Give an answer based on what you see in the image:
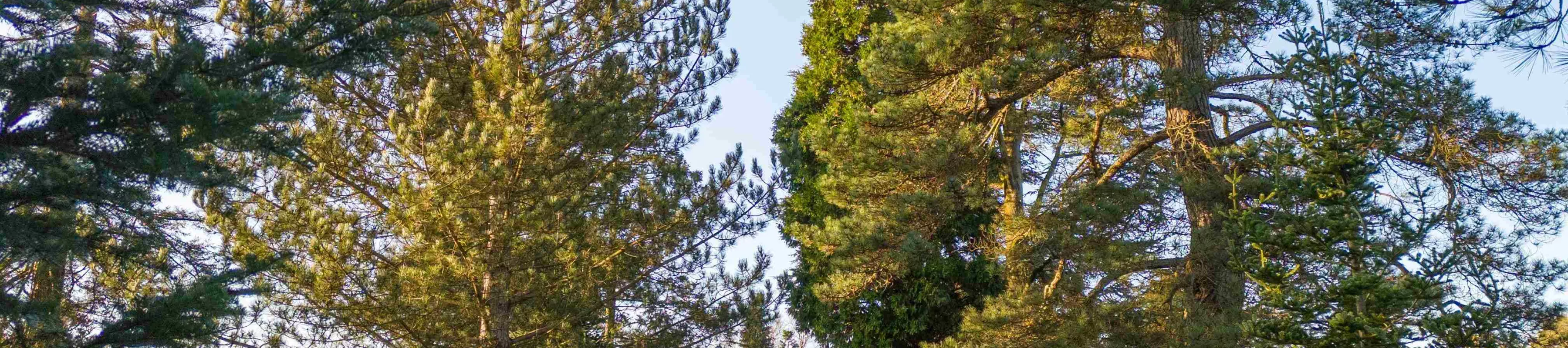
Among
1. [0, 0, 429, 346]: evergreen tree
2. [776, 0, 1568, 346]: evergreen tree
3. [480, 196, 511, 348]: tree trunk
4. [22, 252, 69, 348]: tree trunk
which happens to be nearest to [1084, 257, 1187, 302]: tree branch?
[776, 0, 1568, 346]: evergreen tree

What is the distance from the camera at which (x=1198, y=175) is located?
787 cm

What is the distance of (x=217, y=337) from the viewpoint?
650 centimetres

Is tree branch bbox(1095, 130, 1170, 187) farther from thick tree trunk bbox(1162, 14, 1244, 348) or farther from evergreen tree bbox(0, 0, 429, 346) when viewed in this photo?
evergreen tree bbox(0, 0, 429, 346)

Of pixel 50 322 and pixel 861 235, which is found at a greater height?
pixel 861 235

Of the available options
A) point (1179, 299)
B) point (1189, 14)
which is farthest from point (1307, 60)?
point (1179, 299)

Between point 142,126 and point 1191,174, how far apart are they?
6435 millimetres

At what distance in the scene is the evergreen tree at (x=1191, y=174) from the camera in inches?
229

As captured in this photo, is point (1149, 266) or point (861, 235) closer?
point (1149, 266)

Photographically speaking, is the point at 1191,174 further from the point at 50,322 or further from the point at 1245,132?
the point at 50,322

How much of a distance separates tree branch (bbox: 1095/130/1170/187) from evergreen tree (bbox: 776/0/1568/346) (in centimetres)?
4

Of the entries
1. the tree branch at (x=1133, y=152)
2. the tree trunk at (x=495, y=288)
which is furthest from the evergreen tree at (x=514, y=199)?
the tree branch at (x=1133, y=152)

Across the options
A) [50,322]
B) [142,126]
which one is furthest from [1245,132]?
[50,322]

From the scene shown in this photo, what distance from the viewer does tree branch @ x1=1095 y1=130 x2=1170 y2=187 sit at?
8.59 metres

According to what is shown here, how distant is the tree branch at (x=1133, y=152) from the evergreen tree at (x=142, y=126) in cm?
550
